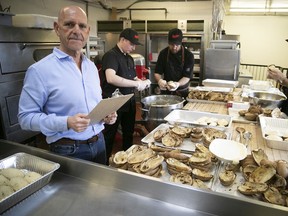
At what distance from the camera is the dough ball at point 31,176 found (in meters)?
0.94

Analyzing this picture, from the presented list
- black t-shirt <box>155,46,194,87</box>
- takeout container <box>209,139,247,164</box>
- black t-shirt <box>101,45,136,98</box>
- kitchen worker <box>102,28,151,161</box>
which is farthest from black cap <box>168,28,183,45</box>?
takeout container <box>209,139,247,164</box>

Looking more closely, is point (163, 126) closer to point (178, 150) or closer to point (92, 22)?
point (178, 150)

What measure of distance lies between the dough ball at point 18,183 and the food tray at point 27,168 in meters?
0.03

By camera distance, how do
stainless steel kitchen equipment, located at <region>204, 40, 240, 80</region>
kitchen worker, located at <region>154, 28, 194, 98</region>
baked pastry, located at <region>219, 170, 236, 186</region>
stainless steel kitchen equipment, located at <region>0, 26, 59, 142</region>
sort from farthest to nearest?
stainless steel kitchen equipment, located at <region>204, 40, 240, 80</region>, kitchen worker, located at <region>154, 28, 194, 98</region>, stainless steel kitchen equipment, located at <region>0, 26, 59, 142</region>, baked pastry, located at <region>219, 170, 236, 186</region>

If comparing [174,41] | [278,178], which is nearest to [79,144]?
[278,178]

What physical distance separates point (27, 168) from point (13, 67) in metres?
1.69

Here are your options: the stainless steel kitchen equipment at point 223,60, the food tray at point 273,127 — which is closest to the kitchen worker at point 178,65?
the stainless steel kitchen equipment at point 223,60

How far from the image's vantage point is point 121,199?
0.92 metres

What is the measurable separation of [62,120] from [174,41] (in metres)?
2.30

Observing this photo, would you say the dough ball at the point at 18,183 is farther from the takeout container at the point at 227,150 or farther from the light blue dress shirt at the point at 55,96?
the takeout container at the point at 227,150

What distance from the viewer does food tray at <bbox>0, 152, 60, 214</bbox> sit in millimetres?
838

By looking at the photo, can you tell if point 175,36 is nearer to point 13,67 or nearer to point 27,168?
point 13,67

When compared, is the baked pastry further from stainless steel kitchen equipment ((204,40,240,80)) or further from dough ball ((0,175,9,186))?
stainless steel kitchen equipment ((204,40,240,80))

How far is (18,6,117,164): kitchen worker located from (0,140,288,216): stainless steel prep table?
32 centimetres
